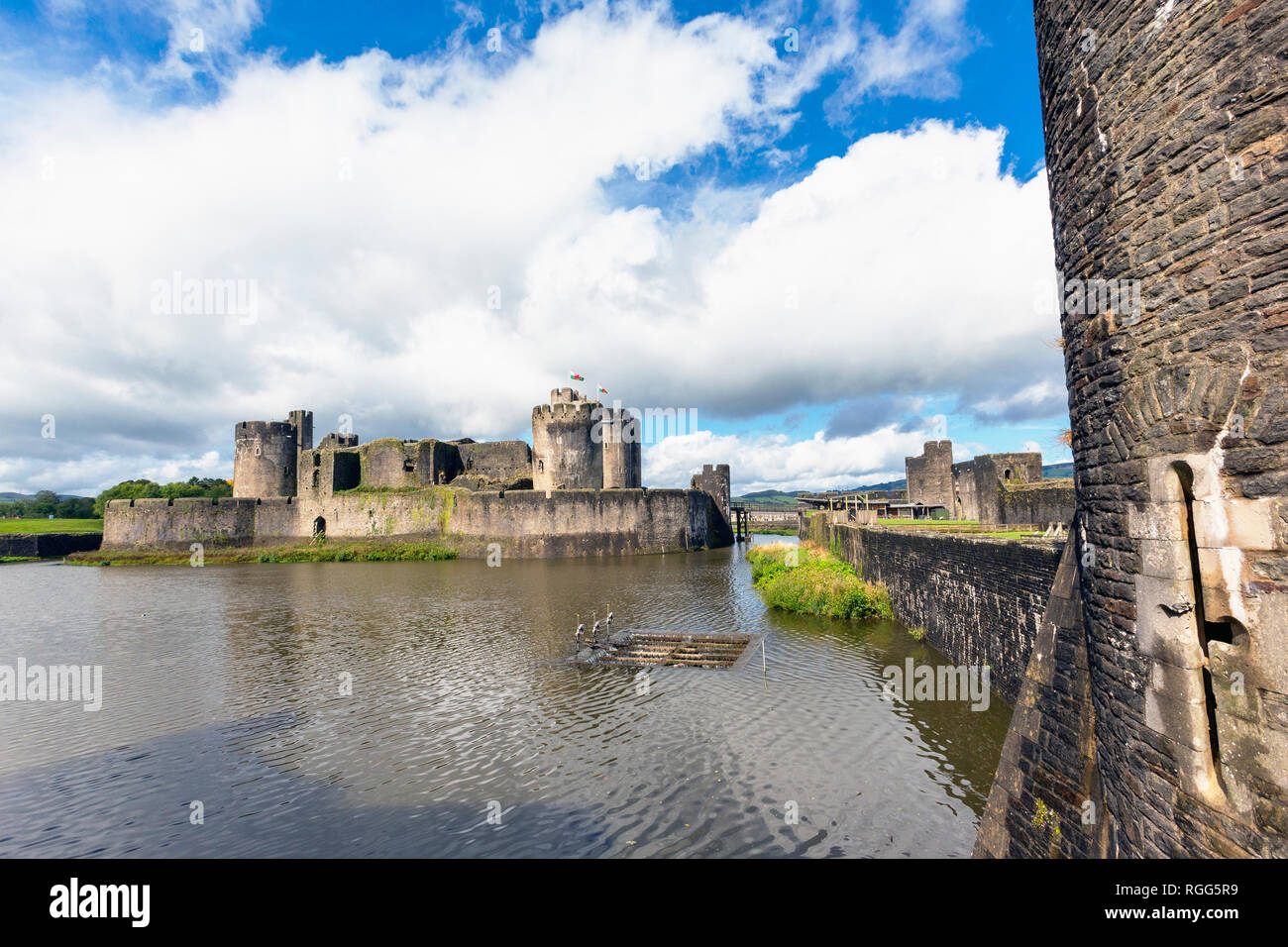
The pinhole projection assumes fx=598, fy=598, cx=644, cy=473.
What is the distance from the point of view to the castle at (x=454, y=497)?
136ft

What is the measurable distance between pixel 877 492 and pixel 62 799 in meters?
39.9

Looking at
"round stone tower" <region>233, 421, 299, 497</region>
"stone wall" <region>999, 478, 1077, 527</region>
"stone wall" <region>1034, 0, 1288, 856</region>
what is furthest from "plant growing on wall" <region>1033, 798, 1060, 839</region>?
"round stone tower" <region>233, 421, 299, 497</region>

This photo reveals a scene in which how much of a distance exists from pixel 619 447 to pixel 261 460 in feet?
95.9

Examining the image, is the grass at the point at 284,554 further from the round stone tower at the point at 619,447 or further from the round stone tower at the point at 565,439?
the round stone tower at the point at 619,447

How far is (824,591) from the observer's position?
19.6 m

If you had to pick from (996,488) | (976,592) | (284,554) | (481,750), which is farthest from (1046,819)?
(284,554)

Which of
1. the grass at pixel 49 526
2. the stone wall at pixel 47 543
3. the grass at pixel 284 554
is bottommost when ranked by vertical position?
the grass at pixel 284 554

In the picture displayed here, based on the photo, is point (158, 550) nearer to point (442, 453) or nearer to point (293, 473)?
point (293, 473)

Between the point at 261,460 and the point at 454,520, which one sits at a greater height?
the point at 261,460

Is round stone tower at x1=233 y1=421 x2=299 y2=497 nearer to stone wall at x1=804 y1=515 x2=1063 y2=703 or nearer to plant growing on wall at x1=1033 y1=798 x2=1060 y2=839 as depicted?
stone wall at x1=804 y1=515 x2=1063 y2=703

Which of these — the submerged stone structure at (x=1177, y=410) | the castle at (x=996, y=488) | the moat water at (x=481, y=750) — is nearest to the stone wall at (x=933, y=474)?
the castle at (x=996, y=488)

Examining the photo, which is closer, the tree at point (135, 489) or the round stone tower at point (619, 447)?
the round stone tower at point (619, 447)

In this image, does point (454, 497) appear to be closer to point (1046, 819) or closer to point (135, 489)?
point (1046, 819)

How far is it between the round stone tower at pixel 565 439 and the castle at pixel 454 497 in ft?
0.25
